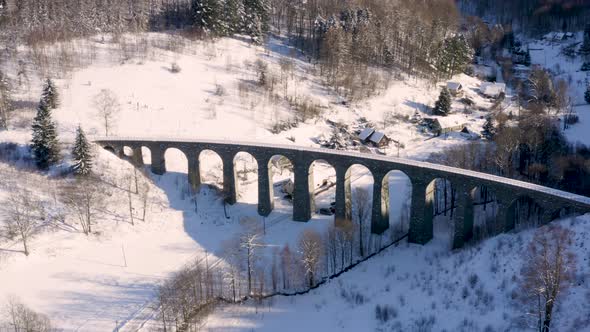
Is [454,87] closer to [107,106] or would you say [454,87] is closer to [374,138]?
[374,138]

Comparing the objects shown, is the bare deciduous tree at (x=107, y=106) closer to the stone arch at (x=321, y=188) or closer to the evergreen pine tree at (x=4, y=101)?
the evergreen pine tree at (x=4, y=101)

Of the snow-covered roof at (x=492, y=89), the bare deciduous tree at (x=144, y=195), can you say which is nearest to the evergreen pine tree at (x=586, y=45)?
the snow-covered roof at (x=492, y=89)

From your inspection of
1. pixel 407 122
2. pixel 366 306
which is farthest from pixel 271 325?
pixel 407 122

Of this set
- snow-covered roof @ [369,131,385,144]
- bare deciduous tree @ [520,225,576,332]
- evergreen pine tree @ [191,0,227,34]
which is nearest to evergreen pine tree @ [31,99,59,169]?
snow-covered roof @ [369,131,385,144]

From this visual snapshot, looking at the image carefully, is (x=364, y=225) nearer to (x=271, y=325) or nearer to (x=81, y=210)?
(x=271, y=325)

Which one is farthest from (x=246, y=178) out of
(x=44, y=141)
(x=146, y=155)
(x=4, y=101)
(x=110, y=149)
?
(x=4, y=101)

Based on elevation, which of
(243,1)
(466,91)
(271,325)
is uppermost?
(243,1)
